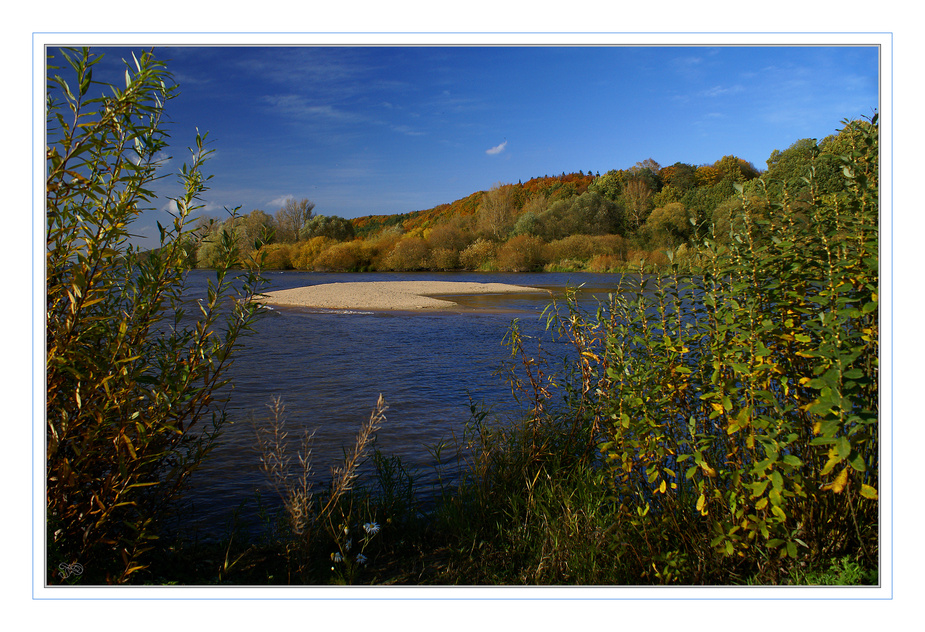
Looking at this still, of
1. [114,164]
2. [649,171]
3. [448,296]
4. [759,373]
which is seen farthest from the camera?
[649,171]

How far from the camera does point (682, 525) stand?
2828mm

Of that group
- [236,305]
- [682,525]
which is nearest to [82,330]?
[236,305]

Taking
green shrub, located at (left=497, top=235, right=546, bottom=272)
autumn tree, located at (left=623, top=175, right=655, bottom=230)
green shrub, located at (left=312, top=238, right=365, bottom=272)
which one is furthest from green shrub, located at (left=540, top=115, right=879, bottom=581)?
autumn tree, located at (left=623, top=175, right=655, bottom=230)

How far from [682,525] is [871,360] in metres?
1.15

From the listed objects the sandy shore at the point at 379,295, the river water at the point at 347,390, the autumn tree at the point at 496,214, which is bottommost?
the river water at the point at 347,390

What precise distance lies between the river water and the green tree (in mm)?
589

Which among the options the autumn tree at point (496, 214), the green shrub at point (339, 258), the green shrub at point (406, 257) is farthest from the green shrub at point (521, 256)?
the green shrub at point (339, 258)

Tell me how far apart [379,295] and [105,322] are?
1777 cm

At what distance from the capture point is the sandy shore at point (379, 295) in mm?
17891

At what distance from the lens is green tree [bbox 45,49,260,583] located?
2293 mm

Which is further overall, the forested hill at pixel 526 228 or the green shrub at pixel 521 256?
the green shrub at pixel 521 256

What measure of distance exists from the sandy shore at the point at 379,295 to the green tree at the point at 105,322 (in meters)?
12.0

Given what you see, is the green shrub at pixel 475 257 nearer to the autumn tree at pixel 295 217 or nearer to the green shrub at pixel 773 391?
the autumn tree at pixel 295 217
